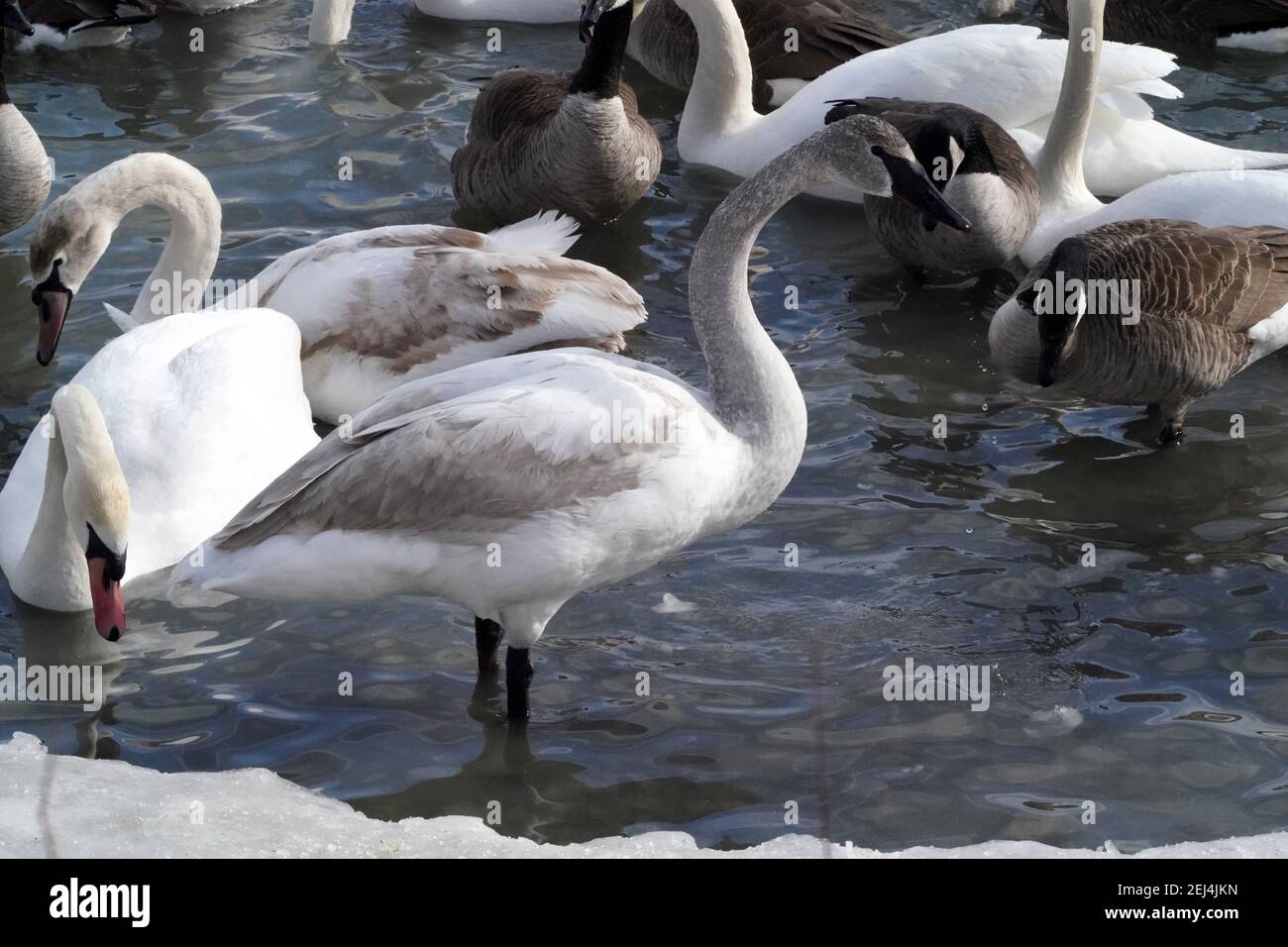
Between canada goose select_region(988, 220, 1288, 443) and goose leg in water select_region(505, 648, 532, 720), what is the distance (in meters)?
2.60

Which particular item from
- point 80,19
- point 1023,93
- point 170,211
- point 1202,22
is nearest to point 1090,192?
point 1023,93

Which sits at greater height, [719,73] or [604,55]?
[604,55]

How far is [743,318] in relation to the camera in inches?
211

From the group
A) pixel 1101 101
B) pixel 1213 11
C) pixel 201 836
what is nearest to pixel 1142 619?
pixel 201 836

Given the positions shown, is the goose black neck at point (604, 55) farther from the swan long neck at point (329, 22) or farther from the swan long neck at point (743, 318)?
the swan long neck at point (743, 318)

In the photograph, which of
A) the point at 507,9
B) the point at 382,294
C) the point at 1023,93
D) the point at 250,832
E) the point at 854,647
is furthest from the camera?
the point at 507,9

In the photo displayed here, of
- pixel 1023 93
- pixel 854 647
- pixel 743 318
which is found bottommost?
pixel 854 647

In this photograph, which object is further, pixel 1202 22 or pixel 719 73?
pixel 1202 22

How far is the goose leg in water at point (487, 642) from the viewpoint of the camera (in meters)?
5.73

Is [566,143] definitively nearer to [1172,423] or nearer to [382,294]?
[382,294]

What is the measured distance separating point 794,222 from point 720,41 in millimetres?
1171

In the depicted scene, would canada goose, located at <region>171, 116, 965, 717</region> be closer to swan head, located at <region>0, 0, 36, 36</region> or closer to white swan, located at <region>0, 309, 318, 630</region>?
white swan, located at <region>0, 309, 318, 630</region>

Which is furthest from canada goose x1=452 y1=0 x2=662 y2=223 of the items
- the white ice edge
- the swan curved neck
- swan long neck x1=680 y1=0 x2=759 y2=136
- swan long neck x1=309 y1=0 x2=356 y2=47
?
the white ice edge

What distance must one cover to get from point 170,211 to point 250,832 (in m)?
3.70
